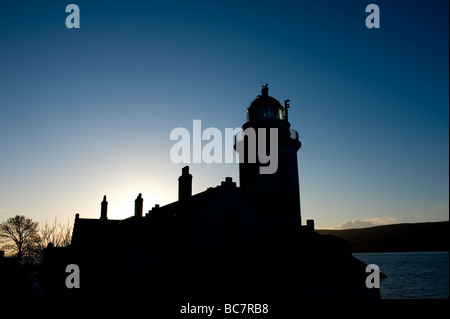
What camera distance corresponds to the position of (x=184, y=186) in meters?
21.6

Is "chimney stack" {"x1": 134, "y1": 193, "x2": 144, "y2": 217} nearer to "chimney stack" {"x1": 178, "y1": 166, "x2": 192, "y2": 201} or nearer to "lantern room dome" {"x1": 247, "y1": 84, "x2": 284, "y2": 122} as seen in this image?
"chimney stack" {"x1": 178, "y1": 166, "x2": 192, "y2": 201}

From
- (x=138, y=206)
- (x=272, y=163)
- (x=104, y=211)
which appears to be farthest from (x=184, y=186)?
(x=104, y=211)

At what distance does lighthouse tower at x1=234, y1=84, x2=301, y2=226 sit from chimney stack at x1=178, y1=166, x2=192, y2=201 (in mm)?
6863

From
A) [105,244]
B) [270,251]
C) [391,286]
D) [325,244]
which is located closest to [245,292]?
[270,251]

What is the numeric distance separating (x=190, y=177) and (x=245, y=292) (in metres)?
8.55

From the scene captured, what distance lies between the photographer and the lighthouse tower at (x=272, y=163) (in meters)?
26.0

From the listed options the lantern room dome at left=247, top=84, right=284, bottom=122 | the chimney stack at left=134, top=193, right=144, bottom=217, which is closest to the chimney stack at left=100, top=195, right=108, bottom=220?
the chimney stack at left=134, top=193, right=144, bottom=217

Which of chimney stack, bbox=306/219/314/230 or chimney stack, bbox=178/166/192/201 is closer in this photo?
chimney stack, bbox=178/166/192/201

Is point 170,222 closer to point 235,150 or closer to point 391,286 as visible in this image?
point 235,150

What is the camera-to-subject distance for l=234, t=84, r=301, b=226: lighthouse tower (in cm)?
2600

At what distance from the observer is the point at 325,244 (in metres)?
20.7

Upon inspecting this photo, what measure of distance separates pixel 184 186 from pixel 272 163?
8649mm

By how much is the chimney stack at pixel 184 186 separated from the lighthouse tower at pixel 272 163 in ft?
22.5

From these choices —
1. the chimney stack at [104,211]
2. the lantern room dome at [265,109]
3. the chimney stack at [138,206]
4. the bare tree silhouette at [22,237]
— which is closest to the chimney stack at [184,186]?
the lantern room dome at [265,109]
